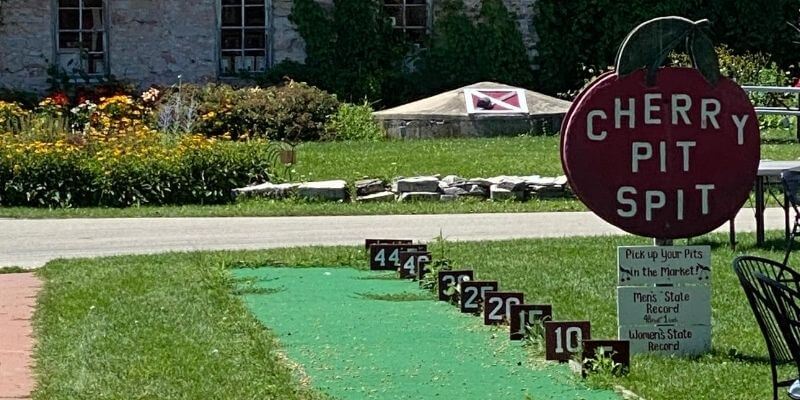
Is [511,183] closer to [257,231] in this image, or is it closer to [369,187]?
[369,187]

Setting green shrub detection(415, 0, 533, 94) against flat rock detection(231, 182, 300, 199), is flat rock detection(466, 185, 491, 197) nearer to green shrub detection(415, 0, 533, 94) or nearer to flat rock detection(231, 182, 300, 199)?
flat rock detection(231, 182, 300, 199)

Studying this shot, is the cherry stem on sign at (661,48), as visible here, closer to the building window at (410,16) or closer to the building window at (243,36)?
the building window at (243,36)

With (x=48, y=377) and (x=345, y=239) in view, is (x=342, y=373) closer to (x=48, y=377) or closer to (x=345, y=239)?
(x=48, y=377)

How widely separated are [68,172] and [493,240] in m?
5.36

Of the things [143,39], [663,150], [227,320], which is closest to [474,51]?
[143,39]

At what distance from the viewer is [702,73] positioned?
7.81m

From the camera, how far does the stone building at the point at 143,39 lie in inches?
1006

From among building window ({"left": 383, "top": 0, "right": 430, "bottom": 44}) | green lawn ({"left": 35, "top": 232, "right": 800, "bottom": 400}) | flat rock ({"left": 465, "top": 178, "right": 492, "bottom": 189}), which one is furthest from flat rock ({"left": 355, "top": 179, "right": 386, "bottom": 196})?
building window ({"left": 383, "top": 0, "right": 430, "bottom": 44})

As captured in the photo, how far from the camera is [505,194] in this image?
1605cm

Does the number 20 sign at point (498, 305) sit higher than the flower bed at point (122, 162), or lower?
lower

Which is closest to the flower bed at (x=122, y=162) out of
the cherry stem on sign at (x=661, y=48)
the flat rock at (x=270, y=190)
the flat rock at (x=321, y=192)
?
the flat rock at (x=270, y=190)

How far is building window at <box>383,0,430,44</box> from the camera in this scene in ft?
87.2

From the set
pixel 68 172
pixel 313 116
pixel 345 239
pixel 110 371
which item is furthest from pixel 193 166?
pixel 110 371

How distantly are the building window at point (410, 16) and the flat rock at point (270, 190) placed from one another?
35.1ft
